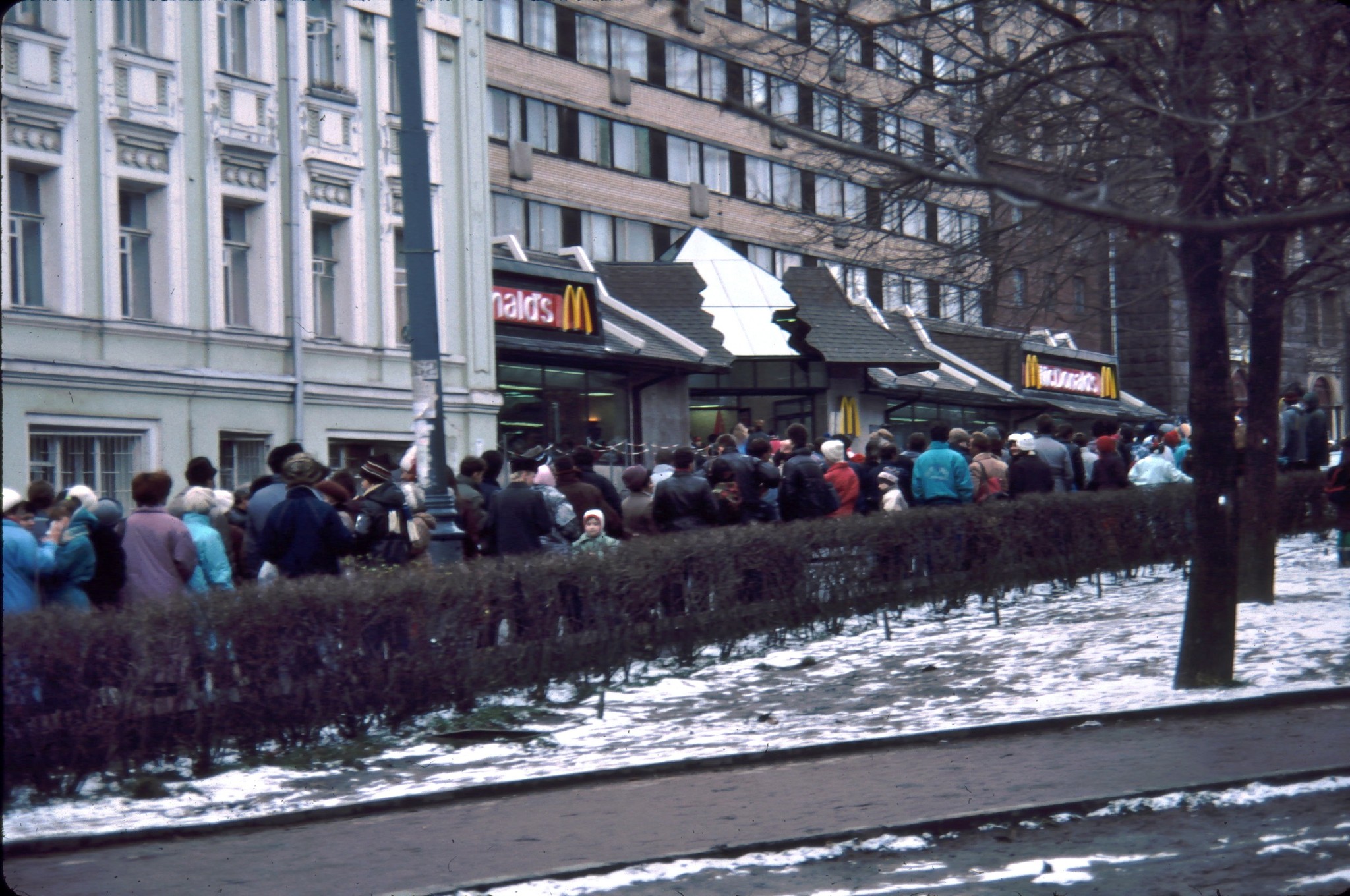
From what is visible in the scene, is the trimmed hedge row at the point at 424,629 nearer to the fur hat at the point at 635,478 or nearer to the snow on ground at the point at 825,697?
the snow on ground at the point at 825,697

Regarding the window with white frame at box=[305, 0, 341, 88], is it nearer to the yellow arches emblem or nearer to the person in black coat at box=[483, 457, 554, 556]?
the yellow arches emblem

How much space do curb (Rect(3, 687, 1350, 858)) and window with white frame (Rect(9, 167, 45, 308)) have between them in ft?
43.4

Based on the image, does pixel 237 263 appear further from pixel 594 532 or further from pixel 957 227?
pixel 957 227

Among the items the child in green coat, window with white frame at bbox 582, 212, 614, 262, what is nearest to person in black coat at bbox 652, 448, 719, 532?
the child in green coat

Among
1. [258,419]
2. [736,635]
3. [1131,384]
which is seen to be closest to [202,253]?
[258,419]

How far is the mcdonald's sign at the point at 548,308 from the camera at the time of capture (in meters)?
29.5

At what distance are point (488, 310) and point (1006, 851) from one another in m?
22.3

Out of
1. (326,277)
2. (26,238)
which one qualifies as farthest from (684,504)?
(326,277)

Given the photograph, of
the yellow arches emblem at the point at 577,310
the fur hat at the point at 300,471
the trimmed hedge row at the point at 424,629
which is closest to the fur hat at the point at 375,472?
the fur hat at the point at 300,471

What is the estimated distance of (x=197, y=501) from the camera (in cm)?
1133

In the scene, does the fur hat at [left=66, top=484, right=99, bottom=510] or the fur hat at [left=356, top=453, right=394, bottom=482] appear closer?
the fur hat at [left=66, top=484, right=99, bottom=510]

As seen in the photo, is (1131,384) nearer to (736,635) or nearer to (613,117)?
(613,117)

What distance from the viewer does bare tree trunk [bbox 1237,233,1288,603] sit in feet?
45.4

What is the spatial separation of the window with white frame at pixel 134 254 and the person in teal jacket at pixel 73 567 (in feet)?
39.4
